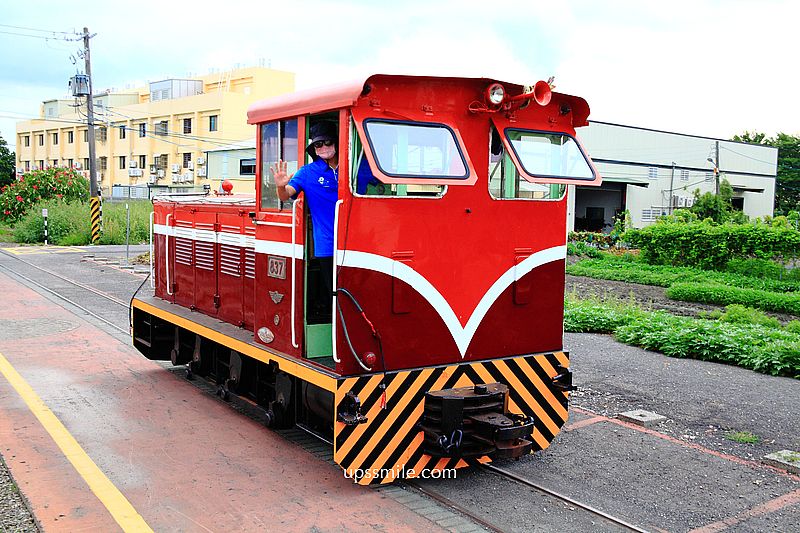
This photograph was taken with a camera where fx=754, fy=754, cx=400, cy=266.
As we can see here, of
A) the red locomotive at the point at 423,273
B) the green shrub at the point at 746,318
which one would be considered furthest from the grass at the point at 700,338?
the red locomotive at the point at 423,273

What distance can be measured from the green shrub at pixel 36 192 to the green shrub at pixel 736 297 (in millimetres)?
30949

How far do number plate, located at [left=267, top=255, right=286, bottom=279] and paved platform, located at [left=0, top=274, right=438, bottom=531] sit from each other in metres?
1.56

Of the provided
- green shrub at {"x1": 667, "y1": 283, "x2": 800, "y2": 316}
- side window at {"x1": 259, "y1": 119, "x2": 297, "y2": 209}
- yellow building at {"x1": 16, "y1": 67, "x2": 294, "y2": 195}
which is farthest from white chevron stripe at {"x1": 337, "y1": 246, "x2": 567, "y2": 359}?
yellow building at {"x1": 16, "y1": 67, "x2": 294, "y2": 195}

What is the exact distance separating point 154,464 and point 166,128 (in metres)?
49.8

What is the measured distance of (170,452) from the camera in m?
6.50

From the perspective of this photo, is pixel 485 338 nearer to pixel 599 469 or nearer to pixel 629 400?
pixel 599 469

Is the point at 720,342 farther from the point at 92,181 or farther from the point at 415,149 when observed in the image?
the point at 92,181

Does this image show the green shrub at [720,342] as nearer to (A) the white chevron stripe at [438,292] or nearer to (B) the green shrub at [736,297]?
(A) the white chevron stripe at [438,292]

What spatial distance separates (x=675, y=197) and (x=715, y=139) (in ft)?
19.5

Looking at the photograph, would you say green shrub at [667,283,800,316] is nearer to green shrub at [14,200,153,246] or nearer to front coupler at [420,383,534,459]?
front coupler at [420,383,534,459]

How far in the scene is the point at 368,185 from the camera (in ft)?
18.1

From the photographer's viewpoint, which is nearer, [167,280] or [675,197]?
[167,280]

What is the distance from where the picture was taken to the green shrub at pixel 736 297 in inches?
662

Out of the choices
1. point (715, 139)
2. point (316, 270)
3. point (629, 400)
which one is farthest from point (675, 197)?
point (316, 270)
